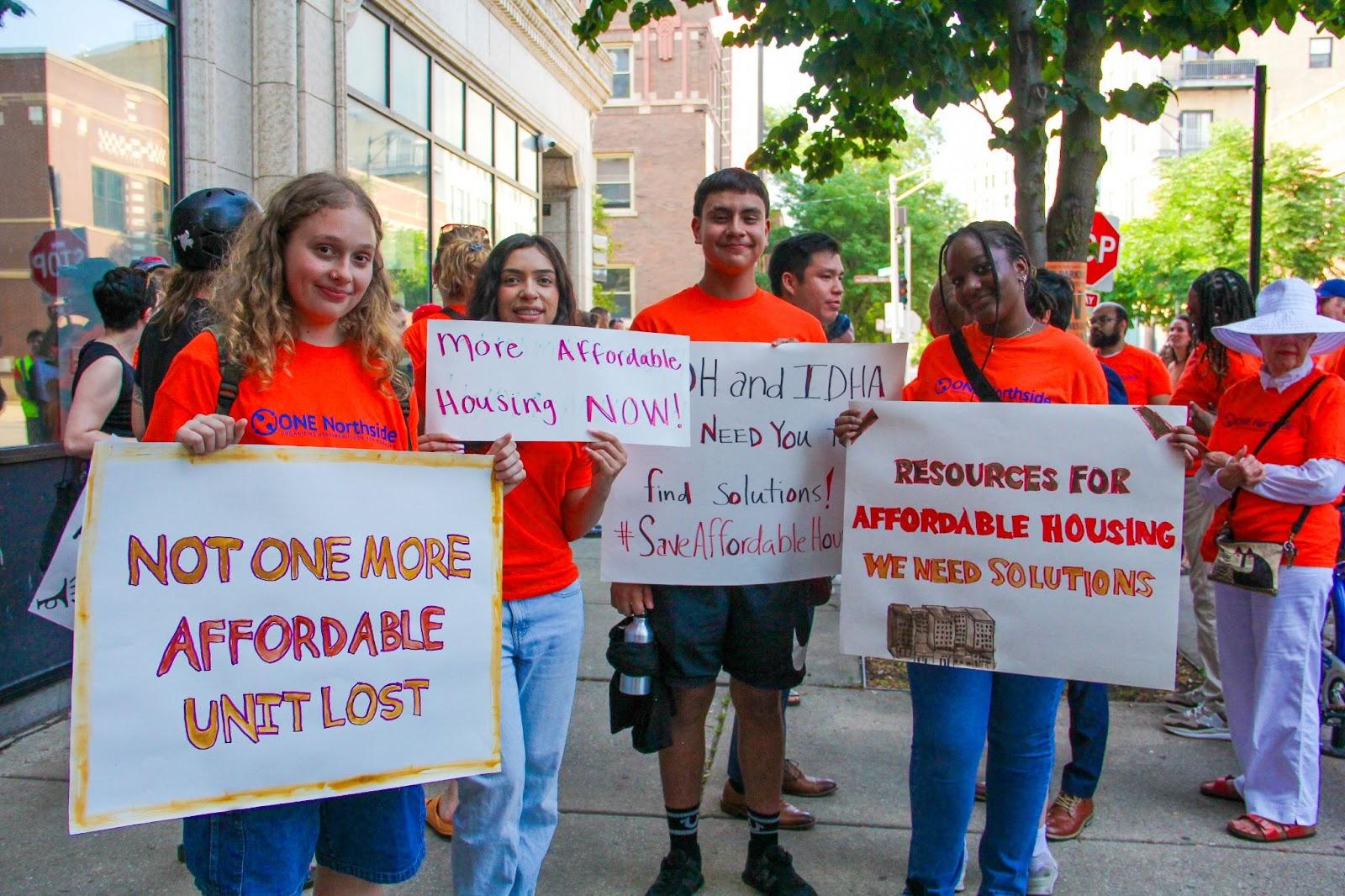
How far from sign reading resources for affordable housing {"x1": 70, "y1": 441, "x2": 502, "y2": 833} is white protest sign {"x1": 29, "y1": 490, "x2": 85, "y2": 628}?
98 cm

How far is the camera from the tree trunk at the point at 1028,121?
560cm

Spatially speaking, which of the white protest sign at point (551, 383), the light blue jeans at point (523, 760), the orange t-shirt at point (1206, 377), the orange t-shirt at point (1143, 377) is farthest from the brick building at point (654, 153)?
the light blue jeans at point (523, 760)

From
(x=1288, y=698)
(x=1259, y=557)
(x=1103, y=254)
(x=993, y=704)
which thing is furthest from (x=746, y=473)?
(x=1103, y=254)

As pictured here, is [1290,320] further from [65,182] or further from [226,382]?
[65,182]

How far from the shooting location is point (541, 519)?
274 cm

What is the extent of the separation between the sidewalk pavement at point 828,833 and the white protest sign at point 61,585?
39.6 inches

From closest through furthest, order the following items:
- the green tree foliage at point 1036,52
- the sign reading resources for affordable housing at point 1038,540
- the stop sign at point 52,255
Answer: the sign reading resources for affordable housing at point 1038,540 < the stop sign at point 52,255 < the green tree foliage at point 1036,52

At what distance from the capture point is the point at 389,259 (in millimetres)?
9219

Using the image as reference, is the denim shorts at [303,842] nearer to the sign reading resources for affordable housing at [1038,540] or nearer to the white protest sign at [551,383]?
the white protest sign at [551,383]

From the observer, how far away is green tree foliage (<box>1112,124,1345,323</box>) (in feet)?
93.0

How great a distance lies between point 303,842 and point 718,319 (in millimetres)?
1819

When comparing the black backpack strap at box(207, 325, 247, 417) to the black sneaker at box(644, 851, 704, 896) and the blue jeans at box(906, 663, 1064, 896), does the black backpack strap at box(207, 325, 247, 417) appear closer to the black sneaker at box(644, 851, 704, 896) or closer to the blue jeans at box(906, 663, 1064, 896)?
the blue jeans at box(906, 663, 1064, 896)

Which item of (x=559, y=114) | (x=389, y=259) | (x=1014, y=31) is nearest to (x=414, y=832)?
(x=1014, y=31)

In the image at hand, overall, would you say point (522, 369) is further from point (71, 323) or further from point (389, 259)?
point (389, 259)
